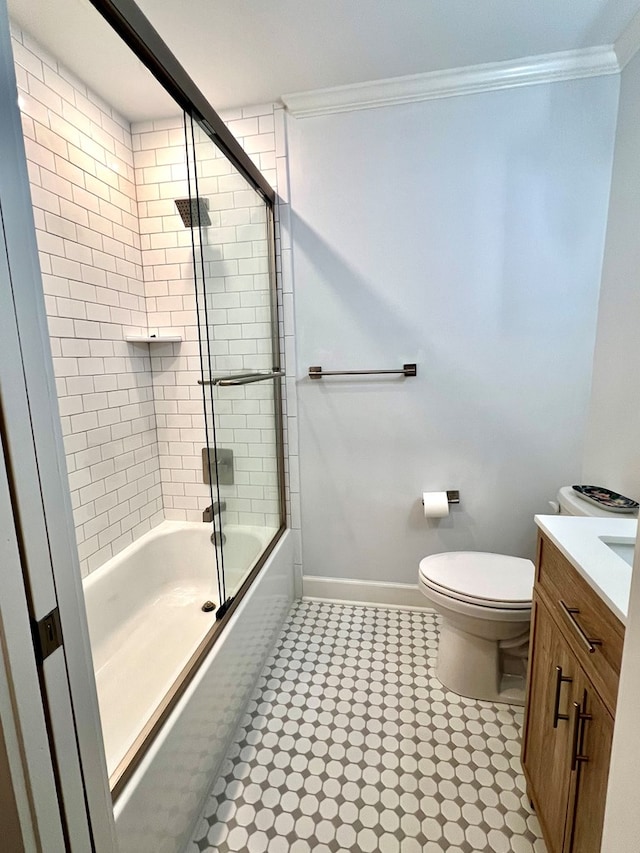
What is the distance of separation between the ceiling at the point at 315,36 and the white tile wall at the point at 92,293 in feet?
0.63

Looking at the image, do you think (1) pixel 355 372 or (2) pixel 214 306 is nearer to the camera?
(2) pixel 214 306

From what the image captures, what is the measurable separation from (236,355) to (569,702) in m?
1.65

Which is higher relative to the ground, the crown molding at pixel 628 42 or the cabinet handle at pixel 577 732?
the crown molding at pixel 628 42

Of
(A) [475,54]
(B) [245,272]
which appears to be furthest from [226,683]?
(A) [475,54]

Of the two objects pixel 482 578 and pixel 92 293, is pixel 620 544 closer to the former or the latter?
pixel 482 578

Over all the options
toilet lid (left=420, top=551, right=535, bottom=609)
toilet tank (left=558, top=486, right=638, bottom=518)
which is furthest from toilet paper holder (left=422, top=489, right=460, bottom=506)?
toilet tank (left=558, top=486, right=638, bottom=518)

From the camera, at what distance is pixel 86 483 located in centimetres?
183

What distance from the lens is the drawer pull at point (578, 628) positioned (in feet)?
2.74

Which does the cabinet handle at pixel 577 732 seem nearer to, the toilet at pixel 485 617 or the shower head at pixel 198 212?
the toilet at pixel 485 617

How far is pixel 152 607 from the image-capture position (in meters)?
2.11

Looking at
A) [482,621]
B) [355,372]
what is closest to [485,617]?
[482,621]

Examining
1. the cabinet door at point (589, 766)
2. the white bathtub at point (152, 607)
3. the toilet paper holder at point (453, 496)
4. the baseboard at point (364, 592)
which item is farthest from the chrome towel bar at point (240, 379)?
the cabinet door at point (589, 766)

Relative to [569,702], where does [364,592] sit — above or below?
below

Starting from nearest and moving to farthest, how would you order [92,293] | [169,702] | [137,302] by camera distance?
[169,702]
[92,293]
[137,302]
